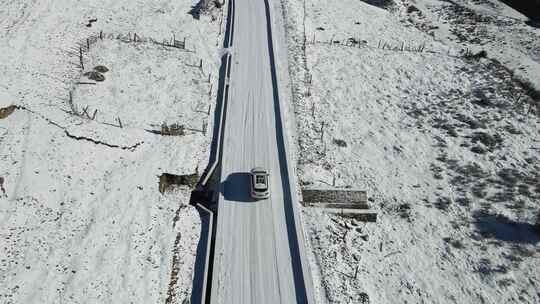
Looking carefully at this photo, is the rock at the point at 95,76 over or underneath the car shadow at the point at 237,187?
over

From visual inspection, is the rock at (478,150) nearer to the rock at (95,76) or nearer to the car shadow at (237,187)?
the car shadow at (237,187)

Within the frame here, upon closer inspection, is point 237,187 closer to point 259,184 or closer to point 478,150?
point 259,184

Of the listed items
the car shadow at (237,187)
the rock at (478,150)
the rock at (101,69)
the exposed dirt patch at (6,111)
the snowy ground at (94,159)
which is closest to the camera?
the snowy ground at (94,159)

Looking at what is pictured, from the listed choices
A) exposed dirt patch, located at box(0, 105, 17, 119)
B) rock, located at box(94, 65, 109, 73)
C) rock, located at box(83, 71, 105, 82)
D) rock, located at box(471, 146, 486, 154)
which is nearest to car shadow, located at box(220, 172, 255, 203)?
exposed dirt patch, located at box(0, 105, 17, 119)

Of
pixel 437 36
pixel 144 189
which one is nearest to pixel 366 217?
pixel 144 189

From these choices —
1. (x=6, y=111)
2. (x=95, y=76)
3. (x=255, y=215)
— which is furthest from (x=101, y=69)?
(x=255, y=215)

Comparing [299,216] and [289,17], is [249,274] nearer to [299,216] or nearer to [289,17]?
[299,216]

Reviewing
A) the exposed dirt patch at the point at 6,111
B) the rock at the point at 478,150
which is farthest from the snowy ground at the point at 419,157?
the exposed dirt patch at the point at 6,111
